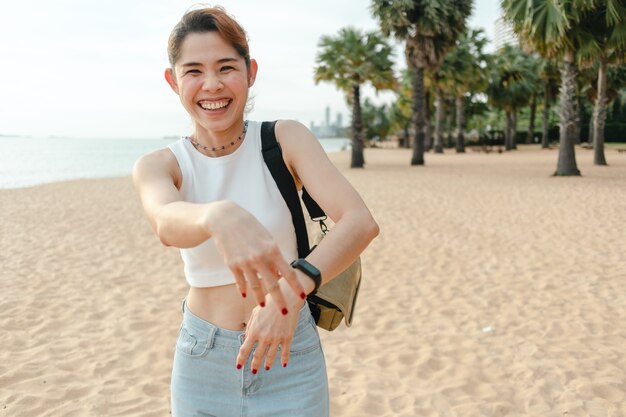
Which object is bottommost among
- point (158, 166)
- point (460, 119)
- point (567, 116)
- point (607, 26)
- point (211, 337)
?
point (211, 337)

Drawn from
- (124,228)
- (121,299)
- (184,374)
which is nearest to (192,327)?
(184,374)

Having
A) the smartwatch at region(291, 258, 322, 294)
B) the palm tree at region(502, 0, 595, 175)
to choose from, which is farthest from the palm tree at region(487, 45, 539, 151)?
the smartwatch at region(291, 258, 322, 294)

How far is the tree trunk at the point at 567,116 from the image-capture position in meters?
19.7

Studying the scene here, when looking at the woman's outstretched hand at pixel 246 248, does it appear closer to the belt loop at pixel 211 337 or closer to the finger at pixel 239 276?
the finger at pixel 239 276

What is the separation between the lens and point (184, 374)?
1.57m

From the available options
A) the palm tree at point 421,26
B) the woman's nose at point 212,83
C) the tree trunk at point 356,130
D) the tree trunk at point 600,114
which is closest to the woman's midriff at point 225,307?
the woman's nose at point 212,83

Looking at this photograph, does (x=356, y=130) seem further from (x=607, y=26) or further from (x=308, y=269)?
(x=308, y=269)

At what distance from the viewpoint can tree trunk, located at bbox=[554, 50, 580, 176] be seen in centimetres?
1970

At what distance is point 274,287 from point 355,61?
24962mm

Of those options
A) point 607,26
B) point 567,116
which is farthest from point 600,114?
point 607,26

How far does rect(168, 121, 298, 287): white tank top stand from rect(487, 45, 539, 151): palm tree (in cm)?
4254

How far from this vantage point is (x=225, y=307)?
5.14ft

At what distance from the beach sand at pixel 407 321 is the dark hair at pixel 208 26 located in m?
3.20

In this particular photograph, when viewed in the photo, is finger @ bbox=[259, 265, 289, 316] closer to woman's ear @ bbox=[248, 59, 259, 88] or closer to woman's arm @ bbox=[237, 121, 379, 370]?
woman's arm @ bbox=[237, 121, 379, 370]
